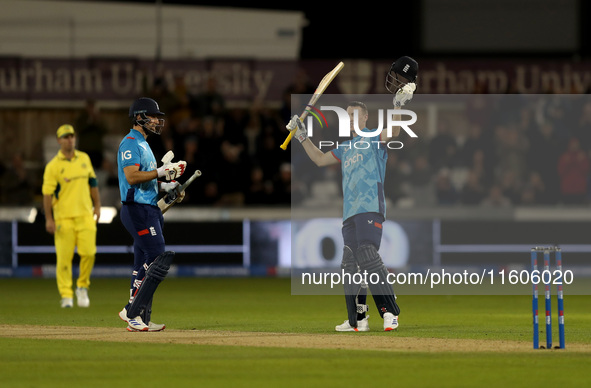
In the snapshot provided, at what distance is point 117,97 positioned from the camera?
81.5 ft

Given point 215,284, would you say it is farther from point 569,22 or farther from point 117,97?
point 569,22

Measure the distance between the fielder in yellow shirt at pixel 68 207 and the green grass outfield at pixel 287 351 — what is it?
2.29 ft

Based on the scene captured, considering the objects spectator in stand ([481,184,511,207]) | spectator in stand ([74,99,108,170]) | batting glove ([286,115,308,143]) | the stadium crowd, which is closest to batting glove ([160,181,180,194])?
batting glove ([286,115,308,143])

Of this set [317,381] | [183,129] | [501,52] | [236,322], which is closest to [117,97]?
[183,129]

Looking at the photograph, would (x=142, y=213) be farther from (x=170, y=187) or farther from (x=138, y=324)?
(x=138, y=324)

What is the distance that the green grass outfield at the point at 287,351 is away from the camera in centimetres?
896

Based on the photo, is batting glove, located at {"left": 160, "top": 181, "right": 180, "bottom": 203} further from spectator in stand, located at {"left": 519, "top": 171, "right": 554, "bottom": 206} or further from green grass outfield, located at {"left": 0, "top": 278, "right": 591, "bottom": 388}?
spectator in stand, located at {"left": 519, "top": 171, "right": 554, "bottom": 206}

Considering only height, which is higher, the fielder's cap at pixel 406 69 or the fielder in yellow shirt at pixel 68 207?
the fielder's cap at pixel 406 69

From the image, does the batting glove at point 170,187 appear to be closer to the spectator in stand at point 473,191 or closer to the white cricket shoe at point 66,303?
the white cricket shoe at point 66,303

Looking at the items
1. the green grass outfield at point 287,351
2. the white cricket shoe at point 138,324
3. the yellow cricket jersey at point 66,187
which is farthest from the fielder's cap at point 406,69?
the yellow cricket jersey at point 66,187

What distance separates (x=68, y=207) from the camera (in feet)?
52.4

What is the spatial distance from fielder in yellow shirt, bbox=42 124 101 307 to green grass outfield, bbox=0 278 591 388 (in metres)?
0.70

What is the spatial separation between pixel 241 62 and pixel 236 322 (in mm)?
11859

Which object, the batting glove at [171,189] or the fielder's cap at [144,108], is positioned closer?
the fielder's cap at [144,108]
